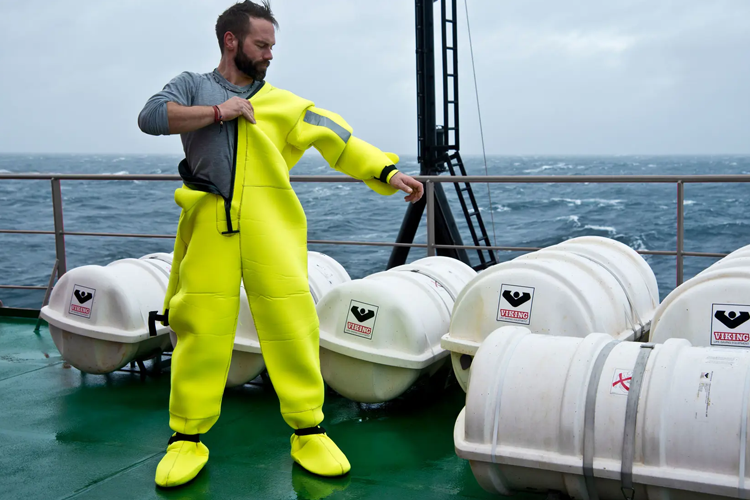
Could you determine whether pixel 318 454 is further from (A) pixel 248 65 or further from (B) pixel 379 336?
(A) pixel 248 65

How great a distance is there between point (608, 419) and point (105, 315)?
2.92 m

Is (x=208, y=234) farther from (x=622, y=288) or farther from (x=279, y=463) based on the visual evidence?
(x=622, y=288)

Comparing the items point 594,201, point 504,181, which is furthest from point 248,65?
point 594,201

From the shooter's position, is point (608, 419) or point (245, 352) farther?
point (245, 352)

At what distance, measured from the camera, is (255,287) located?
3049 millimetres

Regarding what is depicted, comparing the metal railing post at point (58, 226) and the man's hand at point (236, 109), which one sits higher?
the man's hand at point (236, 109)

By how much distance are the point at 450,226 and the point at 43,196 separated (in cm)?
3692

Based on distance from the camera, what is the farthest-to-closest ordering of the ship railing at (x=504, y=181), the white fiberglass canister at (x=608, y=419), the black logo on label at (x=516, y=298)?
the ship railing at (x=504, y=181) → the black logo on label at (x=516, y=298) → the white fiberglass canister at (x=608, y=419)

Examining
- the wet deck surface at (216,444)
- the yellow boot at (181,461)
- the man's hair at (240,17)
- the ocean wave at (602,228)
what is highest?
the man's hair at (240,17)

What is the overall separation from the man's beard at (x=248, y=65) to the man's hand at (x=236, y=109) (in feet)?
0.53

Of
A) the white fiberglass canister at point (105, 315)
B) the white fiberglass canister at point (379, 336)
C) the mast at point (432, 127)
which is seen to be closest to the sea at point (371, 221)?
the mast at point (432, 127)

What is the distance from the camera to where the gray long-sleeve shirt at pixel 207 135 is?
301 cm

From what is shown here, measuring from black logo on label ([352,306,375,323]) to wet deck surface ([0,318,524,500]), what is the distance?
0.51 m

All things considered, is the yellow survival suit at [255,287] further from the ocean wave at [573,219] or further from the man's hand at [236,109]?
the ocean wave at [573,219]
